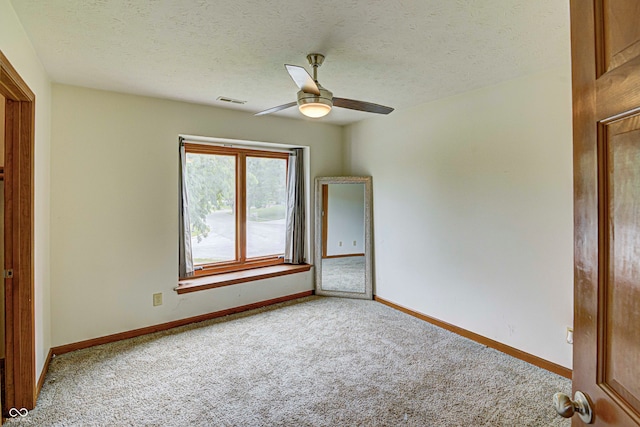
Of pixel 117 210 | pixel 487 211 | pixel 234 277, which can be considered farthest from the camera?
pixel 234 277

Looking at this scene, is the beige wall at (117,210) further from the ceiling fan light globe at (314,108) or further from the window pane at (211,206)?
the ceiling fan light globe at (314,108)

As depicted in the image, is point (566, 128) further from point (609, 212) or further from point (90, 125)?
point (90, 125)

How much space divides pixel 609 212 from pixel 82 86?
3.71 meters

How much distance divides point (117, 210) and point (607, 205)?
3.55m

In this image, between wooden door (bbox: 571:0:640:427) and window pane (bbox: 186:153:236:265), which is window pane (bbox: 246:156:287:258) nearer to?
window pane (bbox: 186:153:236:265)

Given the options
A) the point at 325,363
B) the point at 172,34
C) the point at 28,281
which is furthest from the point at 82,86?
the point at 325,363

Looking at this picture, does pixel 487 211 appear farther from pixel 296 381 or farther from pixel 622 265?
pixel 622 265

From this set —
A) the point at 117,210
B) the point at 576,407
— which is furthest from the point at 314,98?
the point at 117,210

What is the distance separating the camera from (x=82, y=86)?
9.64 ft

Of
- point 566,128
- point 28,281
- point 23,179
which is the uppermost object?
point 566,128

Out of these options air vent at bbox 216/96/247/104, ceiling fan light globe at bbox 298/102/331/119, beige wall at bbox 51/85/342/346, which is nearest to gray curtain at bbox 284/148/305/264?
beige wall at bbox 51/85/342/346

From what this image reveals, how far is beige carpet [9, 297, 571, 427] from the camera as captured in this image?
207 cm

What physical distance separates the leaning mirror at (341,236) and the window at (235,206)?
0.56m

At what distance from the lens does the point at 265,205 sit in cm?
451
